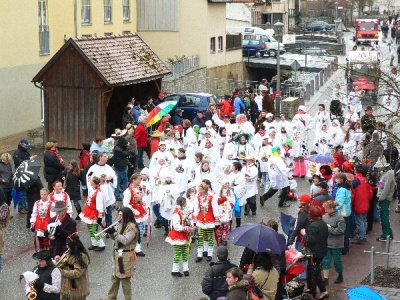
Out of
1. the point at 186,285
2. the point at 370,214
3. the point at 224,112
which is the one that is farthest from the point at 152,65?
the point at 186,285

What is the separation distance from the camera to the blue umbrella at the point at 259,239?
1311cm

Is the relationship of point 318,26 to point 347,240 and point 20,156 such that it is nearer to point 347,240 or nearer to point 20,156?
point 20,156

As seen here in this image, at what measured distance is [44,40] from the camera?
1347 inches

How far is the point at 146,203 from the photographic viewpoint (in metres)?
17.4

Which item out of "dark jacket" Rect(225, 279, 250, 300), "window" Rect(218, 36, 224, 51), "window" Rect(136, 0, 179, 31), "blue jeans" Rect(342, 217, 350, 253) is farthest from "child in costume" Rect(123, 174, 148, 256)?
"window" Rect(218, 36, 224, 51)

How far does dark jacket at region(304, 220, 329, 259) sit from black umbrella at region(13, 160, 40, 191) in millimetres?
6687

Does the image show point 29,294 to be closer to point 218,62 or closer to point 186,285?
point 186,285

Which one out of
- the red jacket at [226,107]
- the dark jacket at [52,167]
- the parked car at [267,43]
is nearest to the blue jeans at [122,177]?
the dark jacket at [52,167]

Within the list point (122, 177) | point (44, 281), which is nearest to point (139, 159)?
point (122, 177)

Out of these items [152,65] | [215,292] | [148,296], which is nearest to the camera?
[215,292]

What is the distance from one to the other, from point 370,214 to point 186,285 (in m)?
5.20

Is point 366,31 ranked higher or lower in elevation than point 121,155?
higher

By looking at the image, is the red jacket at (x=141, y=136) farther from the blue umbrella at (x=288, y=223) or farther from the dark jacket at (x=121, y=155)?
the blue umbrella at (x=288, y=223)

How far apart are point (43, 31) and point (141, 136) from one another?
36.0 ft
